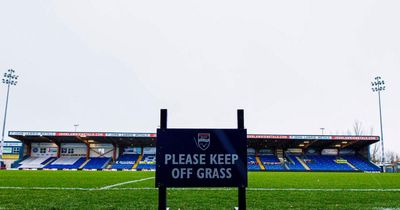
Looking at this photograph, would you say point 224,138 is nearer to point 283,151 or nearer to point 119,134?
point 119,134

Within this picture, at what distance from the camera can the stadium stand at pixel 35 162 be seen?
4334 centimetres

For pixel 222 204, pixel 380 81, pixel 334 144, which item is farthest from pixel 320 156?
pixel 222 204

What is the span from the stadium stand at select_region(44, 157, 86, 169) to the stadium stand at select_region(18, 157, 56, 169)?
1262mm

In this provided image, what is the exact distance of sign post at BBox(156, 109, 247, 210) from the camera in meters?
3.29

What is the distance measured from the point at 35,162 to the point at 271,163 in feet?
115

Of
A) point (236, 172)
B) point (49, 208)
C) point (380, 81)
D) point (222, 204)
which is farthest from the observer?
point (380, 81)

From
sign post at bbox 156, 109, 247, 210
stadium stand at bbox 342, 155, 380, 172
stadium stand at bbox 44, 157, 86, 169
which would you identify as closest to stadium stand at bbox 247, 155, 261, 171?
stadium stand at bbox 342, 155, 380, 172

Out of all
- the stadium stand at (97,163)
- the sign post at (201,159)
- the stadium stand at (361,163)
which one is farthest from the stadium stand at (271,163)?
the sign post at (201,159)

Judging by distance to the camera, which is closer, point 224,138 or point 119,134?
point 224,138

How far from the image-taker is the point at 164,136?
338 centimetres

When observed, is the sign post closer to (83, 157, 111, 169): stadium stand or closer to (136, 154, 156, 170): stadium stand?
(136, 154, 156, 170): stadium stand

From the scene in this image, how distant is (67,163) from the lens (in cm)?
4438

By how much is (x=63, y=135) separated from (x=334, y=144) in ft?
133

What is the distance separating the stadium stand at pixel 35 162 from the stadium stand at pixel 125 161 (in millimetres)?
10063
